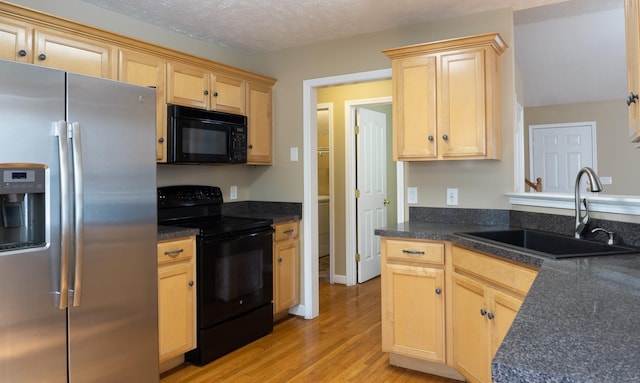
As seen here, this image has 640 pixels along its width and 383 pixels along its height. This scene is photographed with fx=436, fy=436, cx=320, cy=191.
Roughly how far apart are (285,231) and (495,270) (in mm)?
1918

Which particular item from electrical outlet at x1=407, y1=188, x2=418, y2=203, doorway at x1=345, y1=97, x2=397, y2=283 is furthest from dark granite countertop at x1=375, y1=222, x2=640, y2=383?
doorway at x1=345, y1=97, x2=397, y2=283

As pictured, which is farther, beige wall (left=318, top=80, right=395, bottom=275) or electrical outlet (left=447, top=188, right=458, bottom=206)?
beige wall (left=318, top=80, right=395, bottom=275)

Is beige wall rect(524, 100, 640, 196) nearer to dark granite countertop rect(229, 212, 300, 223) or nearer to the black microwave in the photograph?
dark granite countertop rect(229, 212, 300, 223)

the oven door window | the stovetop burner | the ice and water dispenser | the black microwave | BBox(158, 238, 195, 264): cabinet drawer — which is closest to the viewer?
the ice and water dispenser

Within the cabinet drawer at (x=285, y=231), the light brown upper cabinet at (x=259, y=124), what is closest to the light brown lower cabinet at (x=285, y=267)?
the cabinet drawer at (x=285, y=231)

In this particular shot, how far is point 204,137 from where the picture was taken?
322 cm

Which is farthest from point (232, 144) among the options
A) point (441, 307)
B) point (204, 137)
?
point (441, 307)

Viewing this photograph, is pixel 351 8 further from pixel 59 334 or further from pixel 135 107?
pixel 59 334

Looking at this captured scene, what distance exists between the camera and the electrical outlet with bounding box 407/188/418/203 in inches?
130

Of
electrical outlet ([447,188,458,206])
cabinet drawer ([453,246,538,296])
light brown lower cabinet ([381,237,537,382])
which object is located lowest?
light brown lower cabinet ([381,237,537,382])

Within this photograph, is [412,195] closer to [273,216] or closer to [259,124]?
[273,216]

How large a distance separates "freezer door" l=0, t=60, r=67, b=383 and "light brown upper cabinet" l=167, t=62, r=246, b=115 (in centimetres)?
111

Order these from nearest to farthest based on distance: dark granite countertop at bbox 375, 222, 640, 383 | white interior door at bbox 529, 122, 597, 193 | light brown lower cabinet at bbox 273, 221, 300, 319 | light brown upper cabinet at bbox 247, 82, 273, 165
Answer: dark granite countertop at bbox 375, 222, 640, 383, light brown lower cabinet at bbox 273, 221, 300, 319, light brown upper cabinet at bbox 247, 82, 273, 165, white interior door at bbox 529, 122, 597, 193

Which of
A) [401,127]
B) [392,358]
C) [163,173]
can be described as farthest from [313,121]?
[392,358]
